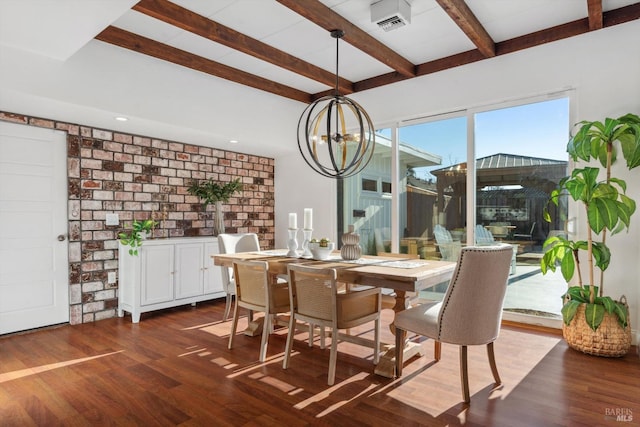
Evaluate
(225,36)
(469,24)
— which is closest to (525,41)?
(469,24)

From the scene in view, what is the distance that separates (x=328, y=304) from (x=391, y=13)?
7.36 ft

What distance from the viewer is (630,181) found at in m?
3.26

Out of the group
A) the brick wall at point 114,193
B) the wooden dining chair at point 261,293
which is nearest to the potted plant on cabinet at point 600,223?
the wooden dining chair at point 261,293

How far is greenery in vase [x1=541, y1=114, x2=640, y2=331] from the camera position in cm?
289

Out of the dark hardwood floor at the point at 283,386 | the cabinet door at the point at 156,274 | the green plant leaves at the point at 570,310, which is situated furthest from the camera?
the cabinet door at the point at 156,274

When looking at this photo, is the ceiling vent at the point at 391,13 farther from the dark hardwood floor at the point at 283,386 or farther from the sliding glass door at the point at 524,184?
the dark hardwood floor at the point at 283,386

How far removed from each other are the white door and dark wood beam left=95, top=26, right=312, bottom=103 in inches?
46.9

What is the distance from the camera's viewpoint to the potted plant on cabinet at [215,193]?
16.0ft

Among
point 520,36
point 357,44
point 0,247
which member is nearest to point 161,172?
point 0,247

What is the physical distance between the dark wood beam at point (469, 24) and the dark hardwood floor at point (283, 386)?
8.69 feet

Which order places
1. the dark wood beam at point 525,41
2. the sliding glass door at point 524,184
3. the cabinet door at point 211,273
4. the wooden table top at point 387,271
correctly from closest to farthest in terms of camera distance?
the wooden table top at point 387,271, the dark wood beam at point 525,41, the sliding glass door at point 524,184, the cabinet door at point 211,273

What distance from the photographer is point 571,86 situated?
353 cm

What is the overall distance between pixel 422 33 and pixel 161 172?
324 centimetres

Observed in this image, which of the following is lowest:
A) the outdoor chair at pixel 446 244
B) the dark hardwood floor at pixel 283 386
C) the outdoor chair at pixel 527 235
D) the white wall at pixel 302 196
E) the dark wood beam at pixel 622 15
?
the dark hardwood floor at pixel 283 386
